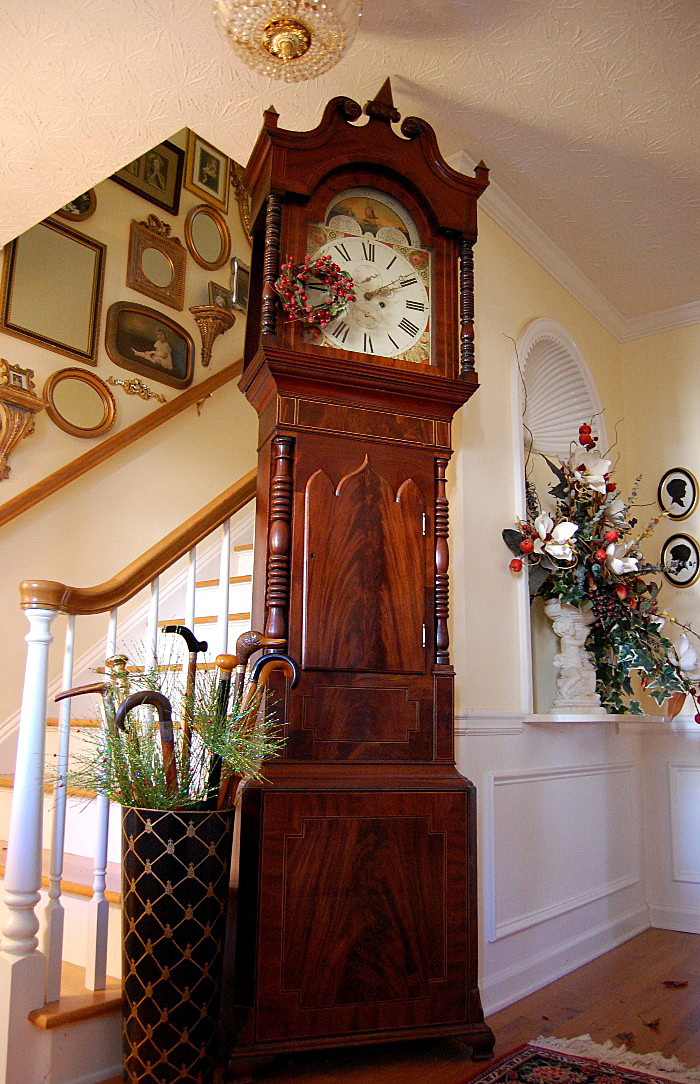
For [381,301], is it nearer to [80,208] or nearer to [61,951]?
[61,951]

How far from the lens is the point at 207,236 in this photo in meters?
4.59

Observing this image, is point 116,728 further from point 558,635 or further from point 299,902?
Result: point 558,635

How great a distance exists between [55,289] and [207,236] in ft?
3.78

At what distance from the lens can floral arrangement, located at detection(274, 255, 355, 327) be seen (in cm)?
222

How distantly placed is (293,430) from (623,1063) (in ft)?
5.92

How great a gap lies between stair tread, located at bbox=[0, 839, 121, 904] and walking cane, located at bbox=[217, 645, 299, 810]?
0.55 metres

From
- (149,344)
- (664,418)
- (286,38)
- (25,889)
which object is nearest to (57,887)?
(25,889)

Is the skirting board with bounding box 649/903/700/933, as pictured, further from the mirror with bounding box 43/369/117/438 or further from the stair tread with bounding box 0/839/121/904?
the mirror with bounding box 43/369/117/438

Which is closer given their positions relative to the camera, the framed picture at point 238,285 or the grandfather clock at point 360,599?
the grandfather clock at point 360,599

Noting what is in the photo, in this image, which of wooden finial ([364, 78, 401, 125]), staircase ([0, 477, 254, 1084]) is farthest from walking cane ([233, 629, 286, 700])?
wooden finial ([364, 78, 401, 125])

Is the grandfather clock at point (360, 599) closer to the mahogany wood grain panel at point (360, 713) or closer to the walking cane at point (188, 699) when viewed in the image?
the mahogany wood grain panel at point (360, 713)

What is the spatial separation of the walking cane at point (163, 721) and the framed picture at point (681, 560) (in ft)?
8.90

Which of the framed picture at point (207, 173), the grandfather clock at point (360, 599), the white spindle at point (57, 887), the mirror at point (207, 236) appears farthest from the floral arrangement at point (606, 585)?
the framed picture at point (207, 173)

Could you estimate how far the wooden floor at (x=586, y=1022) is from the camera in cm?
197
